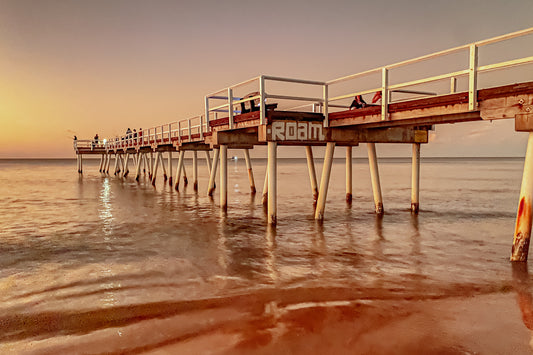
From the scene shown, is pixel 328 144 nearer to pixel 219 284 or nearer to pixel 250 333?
pixel 219 284

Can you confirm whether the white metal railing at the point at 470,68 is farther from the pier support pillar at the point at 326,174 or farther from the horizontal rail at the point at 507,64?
the pier support pillar at the point at 326,174

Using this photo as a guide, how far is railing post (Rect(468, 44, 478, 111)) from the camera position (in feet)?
22.6

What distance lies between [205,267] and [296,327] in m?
3.11

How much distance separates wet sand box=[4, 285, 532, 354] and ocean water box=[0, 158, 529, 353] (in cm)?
3

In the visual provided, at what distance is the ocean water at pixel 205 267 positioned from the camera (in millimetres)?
4742

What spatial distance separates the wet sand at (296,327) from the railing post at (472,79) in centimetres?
349

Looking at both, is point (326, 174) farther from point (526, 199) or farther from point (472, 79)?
point (526, 199)

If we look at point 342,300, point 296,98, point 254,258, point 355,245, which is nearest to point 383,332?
point 342,300

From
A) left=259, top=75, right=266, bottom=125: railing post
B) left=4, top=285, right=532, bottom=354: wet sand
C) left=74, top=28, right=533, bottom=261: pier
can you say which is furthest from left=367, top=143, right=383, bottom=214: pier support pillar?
left=4, top=285, right=532, bottom=354: wet sand

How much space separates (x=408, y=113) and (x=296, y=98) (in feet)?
10.4

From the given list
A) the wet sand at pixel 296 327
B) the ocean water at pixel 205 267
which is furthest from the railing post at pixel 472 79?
the wet sand at pixel 296 327

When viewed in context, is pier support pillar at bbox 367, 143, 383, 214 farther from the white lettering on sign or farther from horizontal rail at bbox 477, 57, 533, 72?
horizontal rail at bbox 477, 57, 533, 72

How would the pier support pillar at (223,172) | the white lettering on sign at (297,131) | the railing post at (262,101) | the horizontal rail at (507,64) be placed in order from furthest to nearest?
the pier support pillar at (223,172), the white lettering on sign at (297,131), the railing post at (262,101), the horizontal rail at (507,64)

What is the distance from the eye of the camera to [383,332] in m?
4.36
